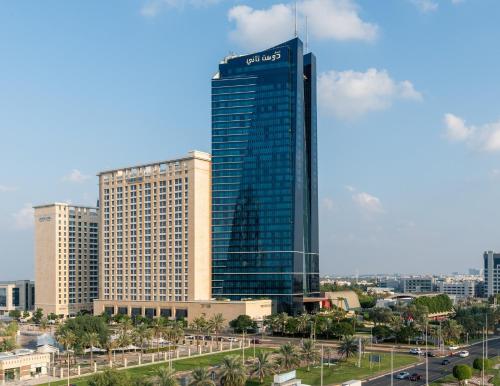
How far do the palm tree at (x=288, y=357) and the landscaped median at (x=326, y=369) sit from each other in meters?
2.82

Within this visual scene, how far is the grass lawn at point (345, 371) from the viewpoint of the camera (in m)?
104

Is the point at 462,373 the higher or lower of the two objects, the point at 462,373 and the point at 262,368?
the lower

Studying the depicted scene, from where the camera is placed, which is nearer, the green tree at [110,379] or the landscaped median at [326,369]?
the green tree at [110,379]

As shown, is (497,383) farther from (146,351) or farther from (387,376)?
(146,351)

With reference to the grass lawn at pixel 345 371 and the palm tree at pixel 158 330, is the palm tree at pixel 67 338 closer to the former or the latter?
the palm tree at pixel 158 330

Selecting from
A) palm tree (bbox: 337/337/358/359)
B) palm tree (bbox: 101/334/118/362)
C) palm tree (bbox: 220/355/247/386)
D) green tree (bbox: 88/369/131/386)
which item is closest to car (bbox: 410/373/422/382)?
palm tree (bbox: 337/337/358/359)

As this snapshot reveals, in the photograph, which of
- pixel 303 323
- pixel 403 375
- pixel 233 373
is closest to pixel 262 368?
pixel 233 373

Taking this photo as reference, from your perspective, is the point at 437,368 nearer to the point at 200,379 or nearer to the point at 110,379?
the point at 200,379

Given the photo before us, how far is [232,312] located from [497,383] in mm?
99542

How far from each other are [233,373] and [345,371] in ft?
105

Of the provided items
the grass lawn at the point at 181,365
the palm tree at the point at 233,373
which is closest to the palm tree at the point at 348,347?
the grass lawn at the point at 181,365

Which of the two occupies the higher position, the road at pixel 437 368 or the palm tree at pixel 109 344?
the palm tree at pixel 109 344

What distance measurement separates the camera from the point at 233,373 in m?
89.3

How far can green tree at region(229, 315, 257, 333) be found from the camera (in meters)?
173
